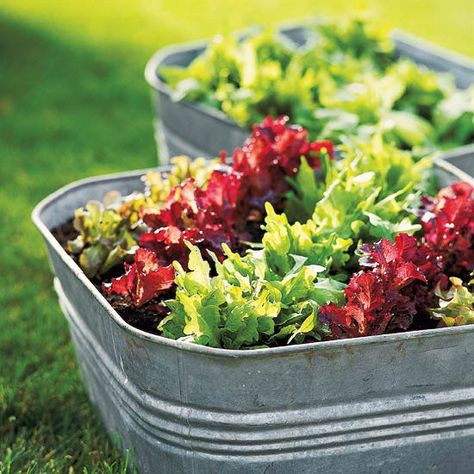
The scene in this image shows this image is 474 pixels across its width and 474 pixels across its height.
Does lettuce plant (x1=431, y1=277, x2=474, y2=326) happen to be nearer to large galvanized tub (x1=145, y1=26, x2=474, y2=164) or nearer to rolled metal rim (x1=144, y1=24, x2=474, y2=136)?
large galvanized tub (x1=145, y1=26, x2=474, y2=164)

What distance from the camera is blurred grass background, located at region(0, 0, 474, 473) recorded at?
2617 millimetres

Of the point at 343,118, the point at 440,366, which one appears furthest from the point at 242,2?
the point at 440,366

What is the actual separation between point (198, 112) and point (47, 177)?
57.7 inches

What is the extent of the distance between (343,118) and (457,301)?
1.19m

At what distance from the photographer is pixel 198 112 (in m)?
3.24

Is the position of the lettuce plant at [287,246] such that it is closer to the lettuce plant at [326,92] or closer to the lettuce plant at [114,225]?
the lettuce plant at [114,225]

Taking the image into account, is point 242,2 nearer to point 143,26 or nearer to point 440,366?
point 143,26

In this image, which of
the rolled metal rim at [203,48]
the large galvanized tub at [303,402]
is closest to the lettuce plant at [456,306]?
the large galvanized tub at [303,402]

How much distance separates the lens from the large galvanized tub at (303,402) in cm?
180

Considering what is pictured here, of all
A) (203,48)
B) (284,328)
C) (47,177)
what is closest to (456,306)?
(284,328)

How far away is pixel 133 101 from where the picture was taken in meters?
5.54

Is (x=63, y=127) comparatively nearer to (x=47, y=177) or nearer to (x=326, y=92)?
(x=47, y=177)

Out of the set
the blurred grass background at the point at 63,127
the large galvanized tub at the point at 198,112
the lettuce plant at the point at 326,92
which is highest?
the lettuce plant at the point at 326,92

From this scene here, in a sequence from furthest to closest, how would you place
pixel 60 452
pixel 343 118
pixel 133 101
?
pixel 133 101 < pixel 343 118 < pixel 60 452
